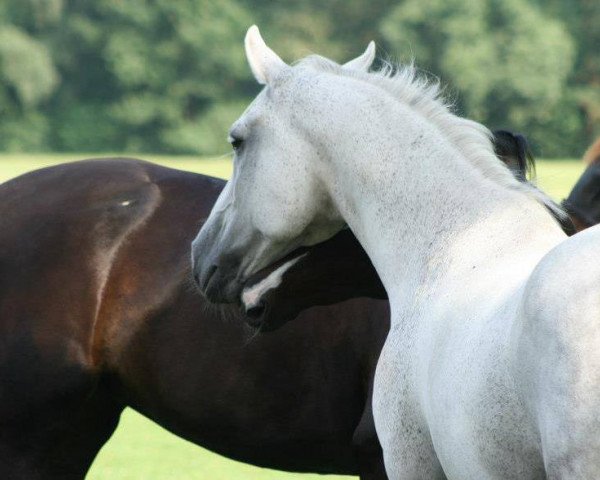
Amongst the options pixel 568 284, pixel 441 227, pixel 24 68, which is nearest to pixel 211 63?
pixel 24 68

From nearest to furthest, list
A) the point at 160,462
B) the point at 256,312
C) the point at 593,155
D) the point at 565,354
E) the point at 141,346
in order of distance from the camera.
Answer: the point at 565,354 → the point at 256,312 → the point at 141,346 → the point at 593,155 → the point at 160,462

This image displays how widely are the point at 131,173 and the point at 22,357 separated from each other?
0.82 metres

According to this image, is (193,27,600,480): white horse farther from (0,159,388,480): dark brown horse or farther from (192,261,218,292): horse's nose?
(0,159,388,480): dark brown horse

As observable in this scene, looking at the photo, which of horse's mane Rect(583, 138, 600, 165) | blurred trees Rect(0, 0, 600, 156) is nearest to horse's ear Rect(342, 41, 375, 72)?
horse's mane Rect(583, 138, 600, 165)

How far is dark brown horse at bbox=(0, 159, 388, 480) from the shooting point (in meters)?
3.94

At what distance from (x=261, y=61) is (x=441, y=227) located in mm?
758

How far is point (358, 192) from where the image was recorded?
2.89 m

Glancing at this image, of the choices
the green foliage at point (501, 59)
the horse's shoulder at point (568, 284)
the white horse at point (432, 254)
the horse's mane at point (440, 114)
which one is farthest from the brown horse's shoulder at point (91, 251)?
the green foliage at point (501, 59)

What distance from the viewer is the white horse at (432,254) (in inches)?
77.9

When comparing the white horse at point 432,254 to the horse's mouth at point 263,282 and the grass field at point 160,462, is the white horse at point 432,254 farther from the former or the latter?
the grass field at point 160,462

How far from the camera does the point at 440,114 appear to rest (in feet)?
9.46

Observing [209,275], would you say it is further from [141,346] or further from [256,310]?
[141,346]

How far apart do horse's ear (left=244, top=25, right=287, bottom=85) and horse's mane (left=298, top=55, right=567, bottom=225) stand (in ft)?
0.23

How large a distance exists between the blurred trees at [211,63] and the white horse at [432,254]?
38.6 m
